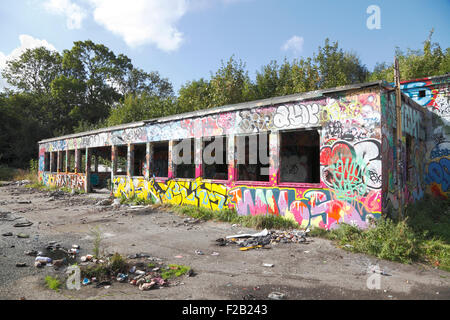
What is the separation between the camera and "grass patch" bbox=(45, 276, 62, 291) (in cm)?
390

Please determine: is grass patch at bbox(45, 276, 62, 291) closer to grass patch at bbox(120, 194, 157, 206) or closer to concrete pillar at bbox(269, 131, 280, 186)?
concrete pillar at bbox(269, 131, 280, 186)

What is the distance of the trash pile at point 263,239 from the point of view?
6259mm

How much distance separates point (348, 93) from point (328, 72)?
16.3 metres

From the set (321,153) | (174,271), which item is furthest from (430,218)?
(174,271)

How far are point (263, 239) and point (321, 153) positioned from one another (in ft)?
8.77

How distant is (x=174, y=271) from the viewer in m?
4.61

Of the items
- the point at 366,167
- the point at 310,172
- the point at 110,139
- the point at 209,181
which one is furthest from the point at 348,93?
the point at 110,139

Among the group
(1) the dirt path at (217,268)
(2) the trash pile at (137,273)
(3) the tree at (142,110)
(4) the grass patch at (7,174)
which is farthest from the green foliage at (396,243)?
(4) the grass patch at (7,174)

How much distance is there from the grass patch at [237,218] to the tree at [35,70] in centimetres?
3752

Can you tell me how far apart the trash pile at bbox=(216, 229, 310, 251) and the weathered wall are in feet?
2.37

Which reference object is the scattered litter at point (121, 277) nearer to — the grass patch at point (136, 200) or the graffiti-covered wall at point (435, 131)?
the grass patch at point (136, 200)

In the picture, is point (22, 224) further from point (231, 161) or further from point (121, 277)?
point (231, 161)
